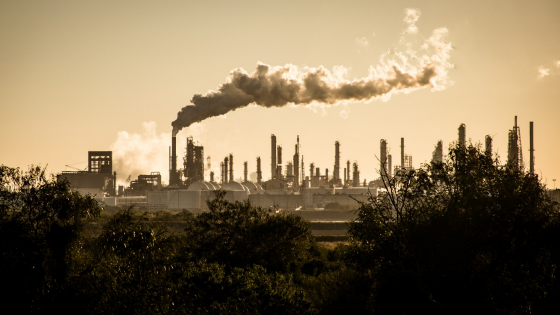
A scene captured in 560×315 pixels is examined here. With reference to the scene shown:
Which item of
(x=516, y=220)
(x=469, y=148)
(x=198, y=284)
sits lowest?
(x=198, y=284)

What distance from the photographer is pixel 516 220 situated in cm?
1677

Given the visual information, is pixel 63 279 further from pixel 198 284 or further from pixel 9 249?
pixel 198 284

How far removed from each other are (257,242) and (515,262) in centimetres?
1452

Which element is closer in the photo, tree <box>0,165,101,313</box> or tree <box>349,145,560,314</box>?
tree <box>349,145,560,314</box>

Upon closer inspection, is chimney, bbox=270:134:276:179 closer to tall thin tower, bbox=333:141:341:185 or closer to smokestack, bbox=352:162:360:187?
tall thin tower, bbox=333:141:341:185

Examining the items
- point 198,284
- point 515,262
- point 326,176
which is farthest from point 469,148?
point 326,176

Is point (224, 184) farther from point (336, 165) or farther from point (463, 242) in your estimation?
point (463, 242)

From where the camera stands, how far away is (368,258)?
57.9ft

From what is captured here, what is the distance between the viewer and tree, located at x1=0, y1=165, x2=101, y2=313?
1845 cm

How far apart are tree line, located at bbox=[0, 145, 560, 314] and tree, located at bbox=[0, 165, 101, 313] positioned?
0.04 meters

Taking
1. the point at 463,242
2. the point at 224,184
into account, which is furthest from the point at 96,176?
the point at 463,242

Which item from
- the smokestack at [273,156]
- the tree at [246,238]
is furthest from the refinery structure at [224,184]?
the tree at [246,238]

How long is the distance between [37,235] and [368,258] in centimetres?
1220

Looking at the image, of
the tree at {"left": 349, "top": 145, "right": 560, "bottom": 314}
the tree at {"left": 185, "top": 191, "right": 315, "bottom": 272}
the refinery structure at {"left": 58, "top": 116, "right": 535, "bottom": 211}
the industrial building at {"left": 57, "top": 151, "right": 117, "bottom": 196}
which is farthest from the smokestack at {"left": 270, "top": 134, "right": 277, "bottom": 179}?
the tree at {"left": 349, "top": 145, "right": 560, "bottom": 314}
